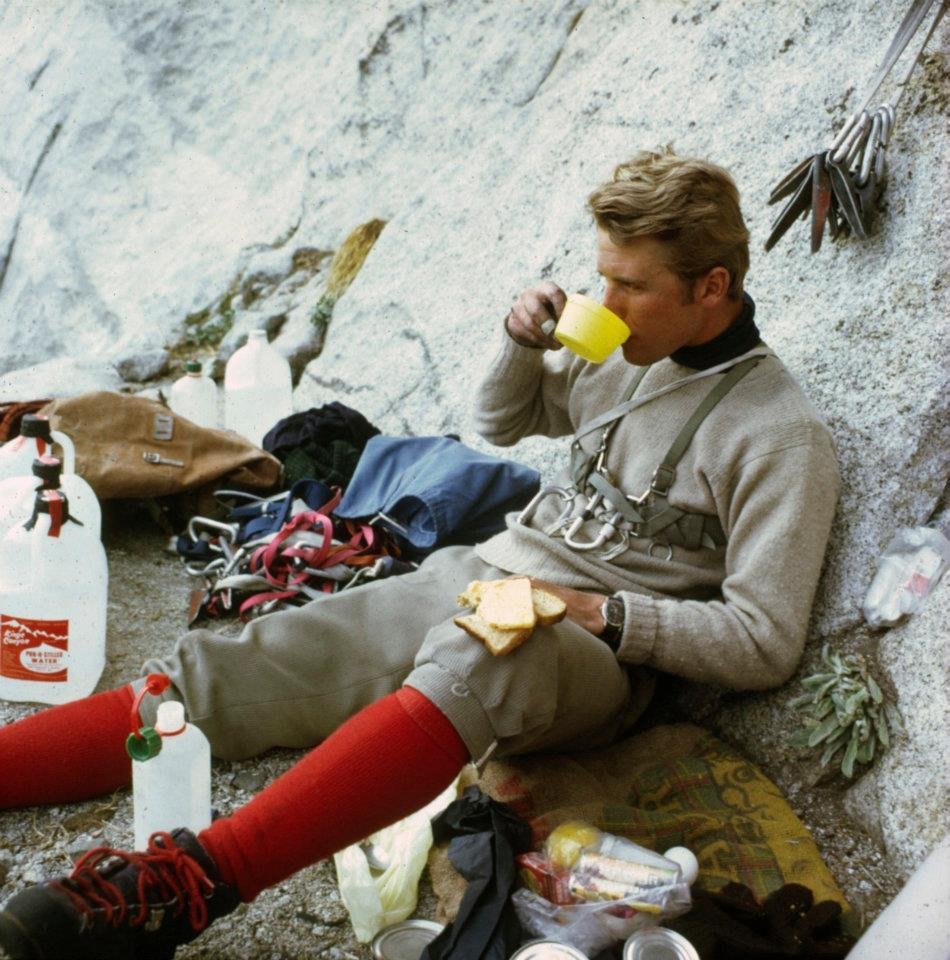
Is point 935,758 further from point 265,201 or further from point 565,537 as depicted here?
point 265,201

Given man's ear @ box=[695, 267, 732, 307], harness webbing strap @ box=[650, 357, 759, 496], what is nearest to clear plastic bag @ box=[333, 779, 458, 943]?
harness webbing strap @ box=[650, 357, 759, 496]

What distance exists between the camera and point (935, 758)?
7.71 feet

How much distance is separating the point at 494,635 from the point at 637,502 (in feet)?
2.40

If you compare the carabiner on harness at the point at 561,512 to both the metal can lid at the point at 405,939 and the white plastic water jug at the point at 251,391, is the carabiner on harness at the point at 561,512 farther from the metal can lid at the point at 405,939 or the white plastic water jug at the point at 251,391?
the white plastic water jug at the point at 251,391

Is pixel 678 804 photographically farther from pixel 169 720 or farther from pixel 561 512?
pixel 169 720

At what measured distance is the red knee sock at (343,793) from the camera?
80.8 inches

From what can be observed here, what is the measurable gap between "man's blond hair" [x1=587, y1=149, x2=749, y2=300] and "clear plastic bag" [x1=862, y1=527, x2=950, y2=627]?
0.87m

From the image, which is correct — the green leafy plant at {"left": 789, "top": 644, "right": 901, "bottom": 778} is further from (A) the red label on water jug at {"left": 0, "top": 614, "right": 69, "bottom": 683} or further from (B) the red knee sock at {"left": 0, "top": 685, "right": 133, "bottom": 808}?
(A) the red label on water jug at {"left": 0, "top": 614, "right": 69, "bottom": 683}

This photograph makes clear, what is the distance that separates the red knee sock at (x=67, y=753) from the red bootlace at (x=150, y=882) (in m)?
0.50

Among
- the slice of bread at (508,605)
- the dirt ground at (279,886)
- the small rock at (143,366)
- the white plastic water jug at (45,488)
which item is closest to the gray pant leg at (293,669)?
the dirt ground at (279,886)

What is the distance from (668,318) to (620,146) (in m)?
2.20

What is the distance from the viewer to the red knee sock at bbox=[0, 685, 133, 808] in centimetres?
242

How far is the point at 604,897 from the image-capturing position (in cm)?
218

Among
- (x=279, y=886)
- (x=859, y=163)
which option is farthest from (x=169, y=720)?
(x=859, y=163)
